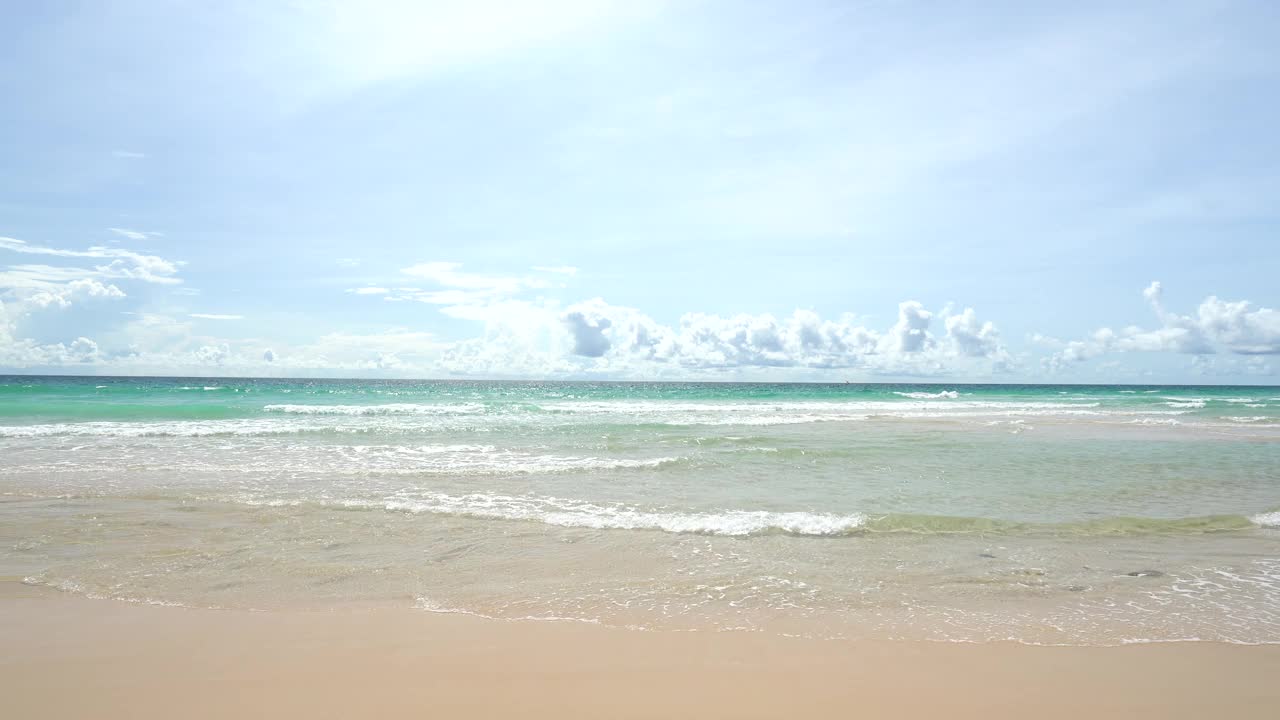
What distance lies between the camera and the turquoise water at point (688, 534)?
592 cm

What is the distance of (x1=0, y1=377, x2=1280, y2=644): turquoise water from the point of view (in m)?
5.92

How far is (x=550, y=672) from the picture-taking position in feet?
15.0

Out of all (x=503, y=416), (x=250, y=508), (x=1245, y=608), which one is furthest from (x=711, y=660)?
(x=503, y=416)

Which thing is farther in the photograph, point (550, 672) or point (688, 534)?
point (688, 534)

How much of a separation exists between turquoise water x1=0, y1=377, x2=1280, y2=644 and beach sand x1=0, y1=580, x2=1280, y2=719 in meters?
0.39

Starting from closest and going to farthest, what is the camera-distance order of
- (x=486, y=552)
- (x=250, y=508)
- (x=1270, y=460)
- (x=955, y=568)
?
(x=955, y=568), (x=486, y=552), (x=250, y=508), (x=1270, y=460)

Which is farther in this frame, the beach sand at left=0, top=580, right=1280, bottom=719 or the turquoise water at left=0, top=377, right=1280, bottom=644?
the turquoise water at left=0, top=377, right=1280, bottom=644

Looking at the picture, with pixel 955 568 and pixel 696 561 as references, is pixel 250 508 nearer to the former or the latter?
pixel 696 561

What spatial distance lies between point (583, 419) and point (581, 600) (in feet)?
77.1

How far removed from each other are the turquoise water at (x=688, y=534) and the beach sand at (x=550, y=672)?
395 mm

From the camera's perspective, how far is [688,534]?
862 cm

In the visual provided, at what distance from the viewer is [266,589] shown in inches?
247

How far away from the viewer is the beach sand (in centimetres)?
410

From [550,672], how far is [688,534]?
421 cm
